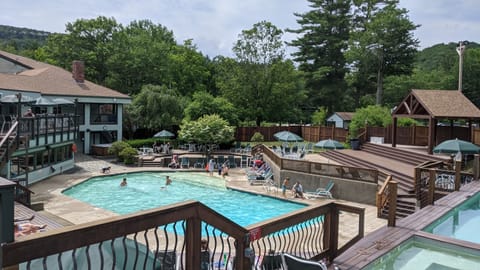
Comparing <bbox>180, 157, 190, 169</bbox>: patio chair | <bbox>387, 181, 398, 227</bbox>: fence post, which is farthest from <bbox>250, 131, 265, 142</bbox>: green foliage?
<bbox>387, 181, 398, 227</bbox>: fence post

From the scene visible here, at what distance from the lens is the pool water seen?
6887mm

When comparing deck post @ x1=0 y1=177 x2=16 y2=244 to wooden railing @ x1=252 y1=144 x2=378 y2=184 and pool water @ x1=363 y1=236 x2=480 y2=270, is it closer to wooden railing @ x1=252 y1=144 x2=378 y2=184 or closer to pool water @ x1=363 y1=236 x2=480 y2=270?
pool water @ x1=363 y1=236 x2=480 y2=270

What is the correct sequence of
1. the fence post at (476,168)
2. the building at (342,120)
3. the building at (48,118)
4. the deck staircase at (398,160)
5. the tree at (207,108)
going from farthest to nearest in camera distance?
the building at (342,120)
the tree at (207,108)
the building at (48,118)
the fence post at (476,168)
the deck staircase at (398,160)

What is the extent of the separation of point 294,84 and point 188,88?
1444cm

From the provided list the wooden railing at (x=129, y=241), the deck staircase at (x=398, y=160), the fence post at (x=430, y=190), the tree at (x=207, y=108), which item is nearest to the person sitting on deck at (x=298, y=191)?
the deck staircase at (x=398, y=160)

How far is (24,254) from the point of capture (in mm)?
2299

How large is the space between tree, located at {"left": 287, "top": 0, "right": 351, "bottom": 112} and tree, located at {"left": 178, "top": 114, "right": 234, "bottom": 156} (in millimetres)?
20237

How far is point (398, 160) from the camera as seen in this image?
21.6 meters

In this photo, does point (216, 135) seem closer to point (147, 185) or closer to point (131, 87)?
point (147, 185)

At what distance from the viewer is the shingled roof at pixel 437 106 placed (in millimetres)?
20172

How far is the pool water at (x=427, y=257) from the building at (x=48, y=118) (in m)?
13.0

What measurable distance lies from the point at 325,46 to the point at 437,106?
27.1 m

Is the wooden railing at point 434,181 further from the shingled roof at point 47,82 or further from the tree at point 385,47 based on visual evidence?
the tree at point 385,47

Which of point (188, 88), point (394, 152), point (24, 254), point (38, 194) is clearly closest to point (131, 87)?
point (188, 88)
